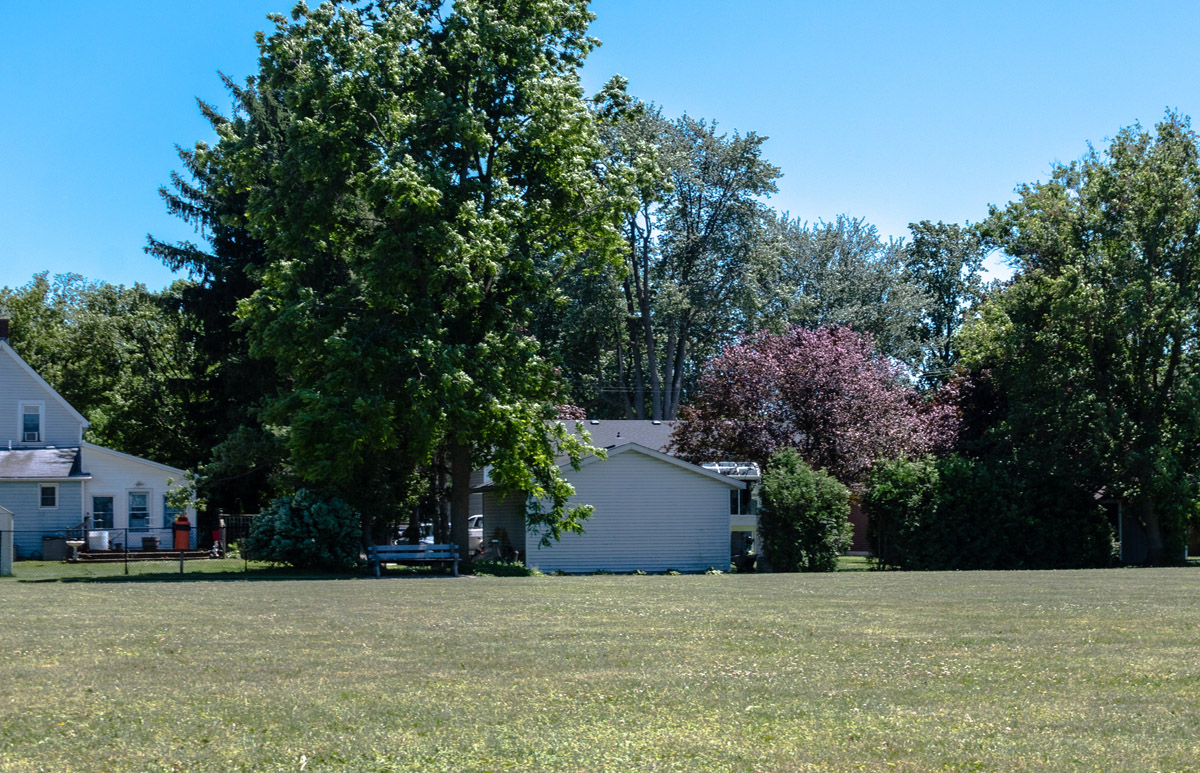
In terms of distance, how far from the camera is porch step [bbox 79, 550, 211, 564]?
39281 millimetres

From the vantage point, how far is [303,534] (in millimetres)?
33188

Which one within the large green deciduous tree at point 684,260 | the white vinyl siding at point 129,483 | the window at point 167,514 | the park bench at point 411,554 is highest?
the large green deciduous tree at point 684,260

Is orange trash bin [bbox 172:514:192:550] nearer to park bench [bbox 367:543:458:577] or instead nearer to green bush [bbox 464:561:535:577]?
green bush [bbox 464:561:535:577]

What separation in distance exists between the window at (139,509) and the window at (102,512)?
32.3 inches

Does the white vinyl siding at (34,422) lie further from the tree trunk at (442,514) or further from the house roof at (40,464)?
the tree trunk at (442,514)

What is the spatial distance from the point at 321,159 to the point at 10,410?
67.2 feet

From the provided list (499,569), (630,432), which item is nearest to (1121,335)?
(630,432)

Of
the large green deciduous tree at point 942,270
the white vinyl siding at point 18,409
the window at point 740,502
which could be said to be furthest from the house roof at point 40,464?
the large green deciduous tree at point 942,270

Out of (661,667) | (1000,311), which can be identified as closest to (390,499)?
(1000,311)

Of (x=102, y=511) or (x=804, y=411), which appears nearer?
(x=102, y=511)

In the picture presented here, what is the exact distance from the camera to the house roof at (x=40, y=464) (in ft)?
138

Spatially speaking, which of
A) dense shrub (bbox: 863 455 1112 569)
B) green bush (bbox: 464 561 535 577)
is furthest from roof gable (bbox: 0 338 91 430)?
dense shrub (bbox: 863 455 1112 569)

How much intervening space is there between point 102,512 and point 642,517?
2010 centimetres

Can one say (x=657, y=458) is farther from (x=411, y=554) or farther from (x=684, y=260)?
(x=684, y=260)
